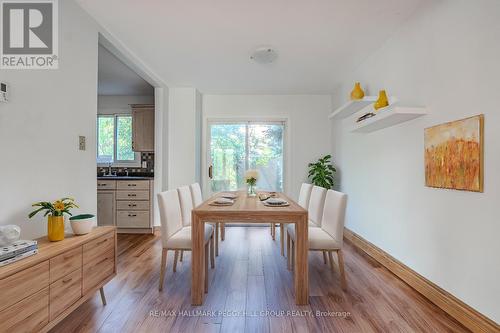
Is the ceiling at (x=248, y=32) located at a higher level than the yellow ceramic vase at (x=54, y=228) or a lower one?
higher

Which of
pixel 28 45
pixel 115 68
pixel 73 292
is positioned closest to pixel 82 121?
pixel 28 45

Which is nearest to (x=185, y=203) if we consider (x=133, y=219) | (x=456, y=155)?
(x=133, y=219)

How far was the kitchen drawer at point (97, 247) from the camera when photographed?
190 cm

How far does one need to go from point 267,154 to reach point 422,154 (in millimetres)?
3193

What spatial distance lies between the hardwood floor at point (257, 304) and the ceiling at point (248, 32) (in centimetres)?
255

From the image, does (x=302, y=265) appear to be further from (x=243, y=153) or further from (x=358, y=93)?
(x=243, y=153)

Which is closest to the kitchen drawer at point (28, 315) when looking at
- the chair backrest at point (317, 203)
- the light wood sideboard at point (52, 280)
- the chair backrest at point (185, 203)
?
the light wood sideboard at point (52, 280)

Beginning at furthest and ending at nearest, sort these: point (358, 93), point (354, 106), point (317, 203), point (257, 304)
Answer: point (354, 106) → point (358, 93) → point (317, 203) → point (257, 304)

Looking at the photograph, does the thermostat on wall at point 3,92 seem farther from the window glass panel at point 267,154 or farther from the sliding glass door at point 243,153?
the window glass panel at point 267,154

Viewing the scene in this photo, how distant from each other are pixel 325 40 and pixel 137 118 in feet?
11.5

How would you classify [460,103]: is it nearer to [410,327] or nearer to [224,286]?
[410,327]

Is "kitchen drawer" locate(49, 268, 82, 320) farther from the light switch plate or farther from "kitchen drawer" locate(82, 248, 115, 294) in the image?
the light switch plate

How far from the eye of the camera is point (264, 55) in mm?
3293

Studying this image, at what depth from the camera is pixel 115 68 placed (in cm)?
399
